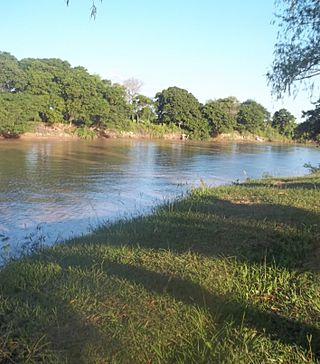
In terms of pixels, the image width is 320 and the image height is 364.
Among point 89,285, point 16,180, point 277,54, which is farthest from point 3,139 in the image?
point 89,285

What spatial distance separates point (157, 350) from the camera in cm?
386

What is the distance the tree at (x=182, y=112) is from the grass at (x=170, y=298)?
76.1 m

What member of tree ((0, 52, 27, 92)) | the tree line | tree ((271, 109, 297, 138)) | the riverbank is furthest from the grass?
tree ((271, 109, 297, 138))

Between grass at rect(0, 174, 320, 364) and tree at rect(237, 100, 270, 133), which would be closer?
grass at rect(0, 174, 320, 364)

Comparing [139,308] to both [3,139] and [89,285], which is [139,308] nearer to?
[89,285]

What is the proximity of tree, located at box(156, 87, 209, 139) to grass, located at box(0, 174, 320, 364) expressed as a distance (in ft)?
250

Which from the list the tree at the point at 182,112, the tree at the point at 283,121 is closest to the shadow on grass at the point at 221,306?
the tree at the point at 182,112

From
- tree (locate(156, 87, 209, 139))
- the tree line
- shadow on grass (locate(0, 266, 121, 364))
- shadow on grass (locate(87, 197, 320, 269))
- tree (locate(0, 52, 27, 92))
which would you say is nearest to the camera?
shadow on grass (locate(0, 266, 121, 364))

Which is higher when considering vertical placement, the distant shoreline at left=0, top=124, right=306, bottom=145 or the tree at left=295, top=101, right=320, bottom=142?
the tree at left=295, top=101, right=320, bottom=142

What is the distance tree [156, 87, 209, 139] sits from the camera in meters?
83.4

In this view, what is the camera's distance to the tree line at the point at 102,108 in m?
53.4

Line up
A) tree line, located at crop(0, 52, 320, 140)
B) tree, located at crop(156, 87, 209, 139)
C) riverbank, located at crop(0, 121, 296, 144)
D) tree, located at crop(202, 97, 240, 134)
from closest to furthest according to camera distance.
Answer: tree line, located at crop(0, 52, 320, 140) < riverbank, located at crop(0, 121, 296, 144) < tree, located at crop(156, 87, 209, 139) < tree, located at crop(202, 97, 240, 134)

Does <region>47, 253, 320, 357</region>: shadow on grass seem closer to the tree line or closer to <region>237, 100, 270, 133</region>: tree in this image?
the tree line

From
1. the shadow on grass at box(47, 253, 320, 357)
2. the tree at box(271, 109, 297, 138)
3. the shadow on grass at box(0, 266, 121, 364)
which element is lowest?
the shadow on grass at box(0, 266, 121, 364)
